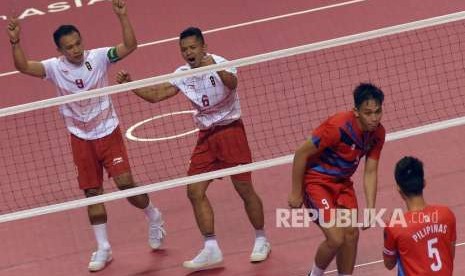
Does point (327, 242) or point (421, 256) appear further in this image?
point (327, 242)

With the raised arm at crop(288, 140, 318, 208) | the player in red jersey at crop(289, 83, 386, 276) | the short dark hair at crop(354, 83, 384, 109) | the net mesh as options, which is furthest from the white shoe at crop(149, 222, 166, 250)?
the short dark hair at crop(354, 83, 384, 109)

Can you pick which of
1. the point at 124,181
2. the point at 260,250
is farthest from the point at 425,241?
the point at 124,181

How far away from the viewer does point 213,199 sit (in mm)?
A: 14922

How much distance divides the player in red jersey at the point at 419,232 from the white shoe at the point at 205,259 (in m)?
3.20

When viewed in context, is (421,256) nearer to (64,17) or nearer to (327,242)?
(327,242)

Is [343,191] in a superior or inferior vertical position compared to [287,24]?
inferior

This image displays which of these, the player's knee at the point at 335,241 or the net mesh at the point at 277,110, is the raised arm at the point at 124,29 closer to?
the net mesh at the point at 277,110

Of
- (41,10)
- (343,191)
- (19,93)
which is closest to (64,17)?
(41,10)

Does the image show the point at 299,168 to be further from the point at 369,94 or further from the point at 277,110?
the point at 277,110

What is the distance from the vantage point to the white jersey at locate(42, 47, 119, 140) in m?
13.3

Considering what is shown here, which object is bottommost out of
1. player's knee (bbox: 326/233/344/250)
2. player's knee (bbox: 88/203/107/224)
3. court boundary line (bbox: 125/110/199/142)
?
player's knee (bbox: 326/233/344/250)

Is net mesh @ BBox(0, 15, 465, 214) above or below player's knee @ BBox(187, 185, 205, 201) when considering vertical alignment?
above

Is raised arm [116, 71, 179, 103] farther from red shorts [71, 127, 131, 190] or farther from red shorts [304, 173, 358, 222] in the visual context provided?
red shorts [304, 173, 358, 222]

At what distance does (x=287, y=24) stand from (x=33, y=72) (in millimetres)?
7267
